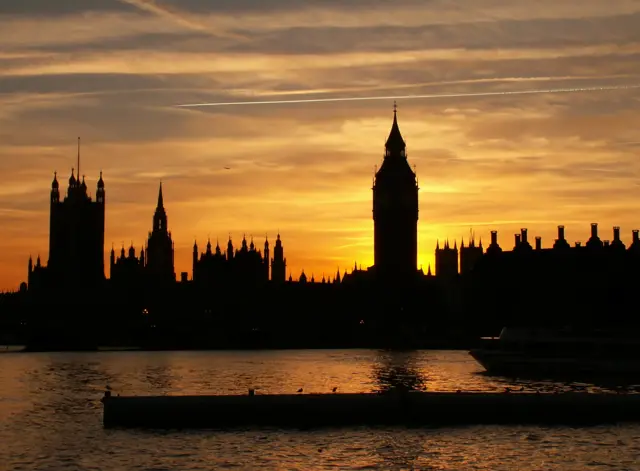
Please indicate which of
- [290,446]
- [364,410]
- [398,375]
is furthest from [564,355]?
[290,446]

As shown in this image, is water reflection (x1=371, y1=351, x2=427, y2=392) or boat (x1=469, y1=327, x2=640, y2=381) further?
boat (x1=469, y1=327, x2=640, y2=381)

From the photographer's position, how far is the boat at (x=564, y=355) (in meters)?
104

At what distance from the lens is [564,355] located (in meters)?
109

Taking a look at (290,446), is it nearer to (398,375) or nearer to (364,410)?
(364,410)

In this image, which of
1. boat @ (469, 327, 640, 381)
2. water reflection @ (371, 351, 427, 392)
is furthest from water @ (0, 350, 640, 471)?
boat @ (469, 327, 640, 381)

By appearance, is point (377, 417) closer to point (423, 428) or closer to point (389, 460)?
point (423, 428)

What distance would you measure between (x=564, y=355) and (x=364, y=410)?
152 feet

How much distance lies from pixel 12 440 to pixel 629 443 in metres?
32.3

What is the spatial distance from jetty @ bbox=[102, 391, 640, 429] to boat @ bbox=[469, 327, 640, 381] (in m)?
35.4

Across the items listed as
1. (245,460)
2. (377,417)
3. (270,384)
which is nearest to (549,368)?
(270,384)

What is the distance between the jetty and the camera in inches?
2598

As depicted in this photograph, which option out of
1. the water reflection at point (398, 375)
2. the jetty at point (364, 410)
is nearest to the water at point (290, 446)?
the jetty at point (364, 410)

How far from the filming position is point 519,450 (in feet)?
188

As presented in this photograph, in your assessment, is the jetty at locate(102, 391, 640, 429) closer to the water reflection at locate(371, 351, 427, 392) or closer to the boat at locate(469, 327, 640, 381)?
the water reflection at locate(371, 351, 427, 392)
